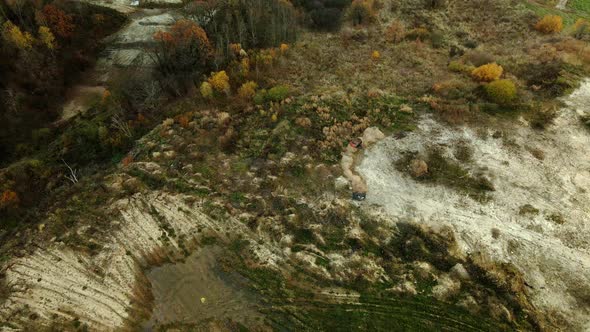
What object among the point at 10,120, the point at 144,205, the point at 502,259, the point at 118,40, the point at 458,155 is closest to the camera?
the point at 502,259

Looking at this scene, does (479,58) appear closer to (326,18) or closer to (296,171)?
(326,18)

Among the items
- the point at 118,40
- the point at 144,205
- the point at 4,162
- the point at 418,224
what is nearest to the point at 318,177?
the point at 418,224

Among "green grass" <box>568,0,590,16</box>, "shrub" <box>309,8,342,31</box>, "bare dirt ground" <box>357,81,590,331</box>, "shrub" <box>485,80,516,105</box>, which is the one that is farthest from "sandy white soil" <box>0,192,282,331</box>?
"green grass" <box>568,0,590,16</box>

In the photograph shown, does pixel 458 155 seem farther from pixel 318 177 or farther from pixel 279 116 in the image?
pixel 279 116

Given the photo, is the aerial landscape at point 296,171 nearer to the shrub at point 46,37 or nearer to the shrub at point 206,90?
the shrub at point 46,37

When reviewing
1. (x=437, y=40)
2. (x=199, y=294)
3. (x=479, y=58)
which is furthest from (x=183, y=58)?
(x=479, y=58)

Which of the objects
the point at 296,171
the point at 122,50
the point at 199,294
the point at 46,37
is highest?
the point at 46,37
